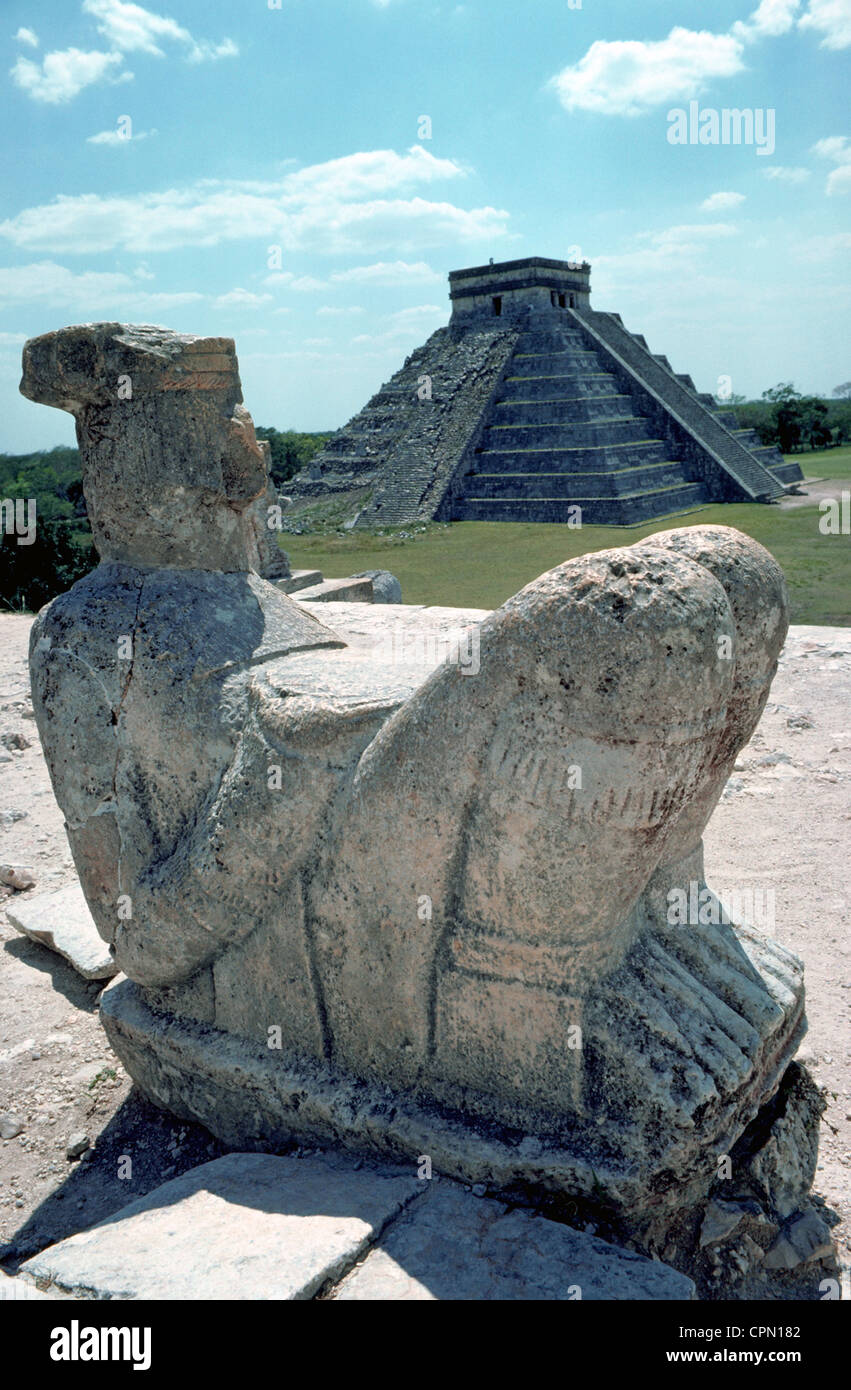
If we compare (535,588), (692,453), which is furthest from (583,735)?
(692,453)

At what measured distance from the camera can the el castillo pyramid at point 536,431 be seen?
2278 cm

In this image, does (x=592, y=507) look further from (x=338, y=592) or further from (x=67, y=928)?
(x=67, y=928)

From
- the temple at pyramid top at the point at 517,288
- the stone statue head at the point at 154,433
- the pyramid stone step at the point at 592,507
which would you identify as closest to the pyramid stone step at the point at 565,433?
the pyramid stone step at the point at 592,507

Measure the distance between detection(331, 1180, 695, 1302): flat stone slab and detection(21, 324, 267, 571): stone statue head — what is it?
1.87 m

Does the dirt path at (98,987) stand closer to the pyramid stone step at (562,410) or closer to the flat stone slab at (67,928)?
the flat stone slab at (67,928)

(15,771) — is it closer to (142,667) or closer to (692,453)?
(142,667)

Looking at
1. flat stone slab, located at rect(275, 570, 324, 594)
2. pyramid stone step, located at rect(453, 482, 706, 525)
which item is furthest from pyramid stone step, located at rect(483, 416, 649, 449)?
flat stone slab, located at rect(275, 570, 324, 594)

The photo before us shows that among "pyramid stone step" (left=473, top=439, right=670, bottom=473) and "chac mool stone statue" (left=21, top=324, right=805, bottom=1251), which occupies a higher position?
"pyramid stone step" (left=473, top=439, right=670, bottom=473)

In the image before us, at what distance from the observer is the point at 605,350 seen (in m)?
27.1

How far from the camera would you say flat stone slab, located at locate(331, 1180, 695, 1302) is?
79.7 inches

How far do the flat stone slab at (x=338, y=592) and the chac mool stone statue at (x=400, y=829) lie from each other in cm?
611

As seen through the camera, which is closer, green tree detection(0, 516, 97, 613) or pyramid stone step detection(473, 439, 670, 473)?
green tree detection(0, 516, 97, 613)

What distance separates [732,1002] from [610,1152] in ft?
1.64
